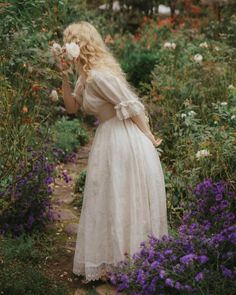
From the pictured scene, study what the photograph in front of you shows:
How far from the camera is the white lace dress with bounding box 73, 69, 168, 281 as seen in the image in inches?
166

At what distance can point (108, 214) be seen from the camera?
14.1 ft

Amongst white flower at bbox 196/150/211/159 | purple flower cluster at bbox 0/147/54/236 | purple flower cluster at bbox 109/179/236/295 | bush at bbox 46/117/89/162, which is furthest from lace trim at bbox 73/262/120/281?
bush at bbox 46/117/89/162

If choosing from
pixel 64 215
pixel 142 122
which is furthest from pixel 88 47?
pixel 64 215

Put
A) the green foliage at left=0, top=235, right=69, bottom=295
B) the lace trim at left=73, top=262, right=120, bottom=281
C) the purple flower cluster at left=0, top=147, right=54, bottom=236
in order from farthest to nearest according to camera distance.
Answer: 1. the purple flower cluster at left=0, top=147, right=54, bottom=236
2. the lace trim at left=73, top=262, right=120, bottom=281
3. the green foliage at left=0, top=235, right=69, bottom=295

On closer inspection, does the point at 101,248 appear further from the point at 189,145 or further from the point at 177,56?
the point at 177,56

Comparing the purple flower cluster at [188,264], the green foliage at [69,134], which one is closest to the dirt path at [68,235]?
the green foliage at [69,134]

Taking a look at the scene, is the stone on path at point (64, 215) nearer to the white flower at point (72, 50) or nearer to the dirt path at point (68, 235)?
the dirt path at point (68, 235)

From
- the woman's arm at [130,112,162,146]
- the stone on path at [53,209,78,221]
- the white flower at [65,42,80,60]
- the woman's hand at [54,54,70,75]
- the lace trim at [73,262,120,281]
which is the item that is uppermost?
the white flower at [65,42,80,60]

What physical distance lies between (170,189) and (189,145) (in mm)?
527

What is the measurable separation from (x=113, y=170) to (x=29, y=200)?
1071mm

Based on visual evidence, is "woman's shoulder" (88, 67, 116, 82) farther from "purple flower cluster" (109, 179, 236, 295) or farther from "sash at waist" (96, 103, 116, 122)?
"purple flower cluster" (109, 179, 236, 295)

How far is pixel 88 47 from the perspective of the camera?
167 inches

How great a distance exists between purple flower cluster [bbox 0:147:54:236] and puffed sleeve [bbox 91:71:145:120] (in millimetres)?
911

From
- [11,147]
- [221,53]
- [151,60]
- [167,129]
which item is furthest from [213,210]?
[151,60]
